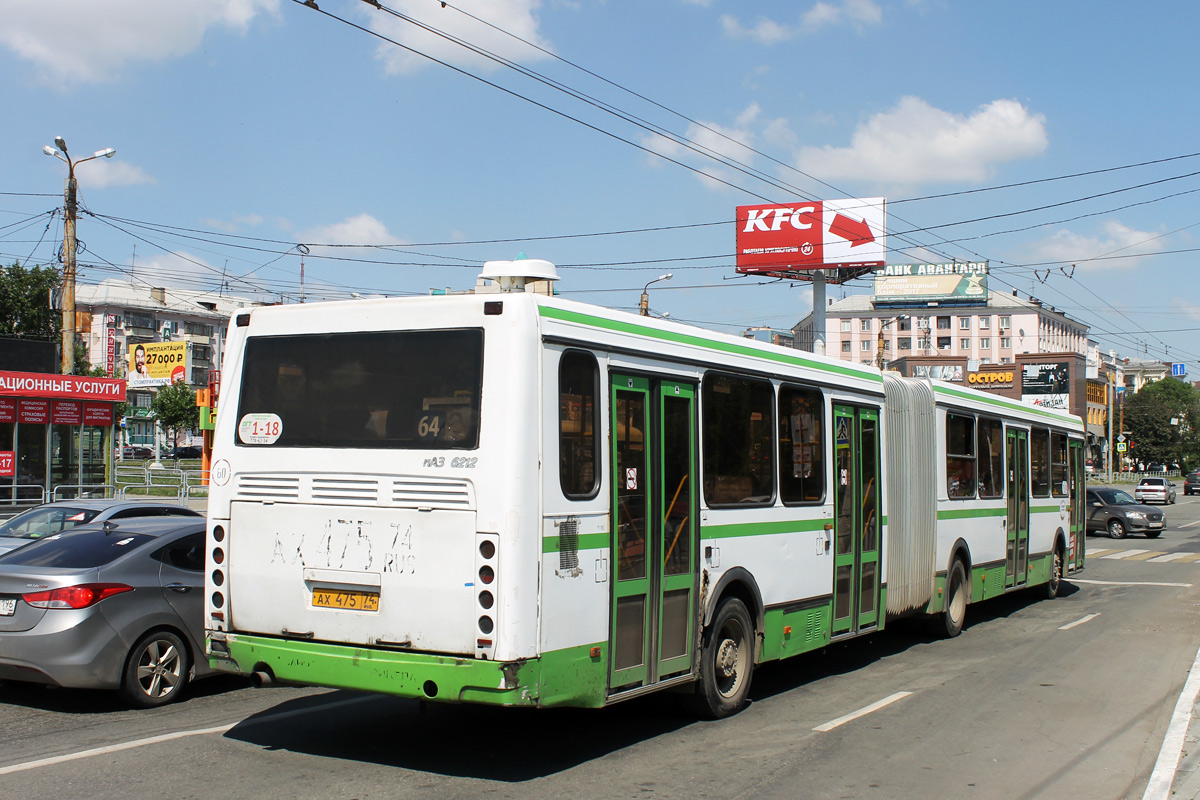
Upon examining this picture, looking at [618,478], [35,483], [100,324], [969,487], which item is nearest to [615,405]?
[618,478]

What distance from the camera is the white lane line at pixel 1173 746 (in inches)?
257

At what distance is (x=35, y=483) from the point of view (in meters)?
26.7

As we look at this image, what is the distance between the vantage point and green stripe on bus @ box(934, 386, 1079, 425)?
43.4 feet

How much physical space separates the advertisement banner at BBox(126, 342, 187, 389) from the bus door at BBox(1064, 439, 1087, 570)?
35.9 metres

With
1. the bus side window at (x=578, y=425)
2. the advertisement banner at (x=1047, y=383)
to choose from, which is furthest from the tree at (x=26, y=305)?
the advertisement banner at (x=1047, y=383)

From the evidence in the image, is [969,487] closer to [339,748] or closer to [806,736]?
[806,736]

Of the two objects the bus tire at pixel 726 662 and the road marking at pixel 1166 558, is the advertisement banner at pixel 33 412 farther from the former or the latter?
the road marking at pixel 1166 558

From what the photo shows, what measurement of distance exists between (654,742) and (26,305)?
193ft

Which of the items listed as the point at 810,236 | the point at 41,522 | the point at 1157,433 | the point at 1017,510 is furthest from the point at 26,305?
the point at 1157,433

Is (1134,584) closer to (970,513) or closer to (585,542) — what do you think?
(970,513)

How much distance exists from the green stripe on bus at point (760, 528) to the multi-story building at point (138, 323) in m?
97.7

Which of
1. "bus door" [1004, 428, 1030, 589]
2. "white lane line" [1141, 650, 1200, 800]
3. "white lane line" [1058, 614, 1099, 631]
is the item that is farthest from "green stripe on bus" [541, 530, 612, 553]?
"bus door" [1004, 428, 1030, 589]

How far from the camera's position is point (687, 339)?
7.85m

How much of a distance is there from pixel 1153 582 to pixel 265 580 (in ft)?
60.8
